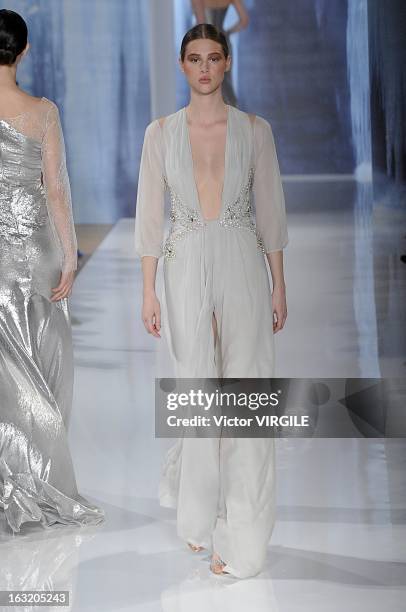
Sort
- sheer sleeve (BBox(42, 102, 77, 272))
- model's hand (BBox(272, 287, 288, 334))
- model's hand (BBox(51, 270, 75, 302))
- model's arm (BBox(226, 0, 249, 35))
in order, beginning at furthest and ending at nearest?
1. model's arm (BBox(226, 0, 249, 35))
2. model's hand (BBox(51, 270, 75, 302))
3. sheer sleeve (BBox(42, 102, 77, 272))
4. model's hand (BBox(272, 287, 288, 334))

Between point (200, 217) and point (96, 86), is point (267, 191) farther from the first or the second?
point (96, 86)

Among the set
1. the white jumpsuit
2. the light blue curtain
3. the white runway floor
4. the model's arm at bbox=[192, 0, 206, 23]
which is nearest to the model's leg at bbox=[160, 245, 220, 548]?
the white jumpsuit

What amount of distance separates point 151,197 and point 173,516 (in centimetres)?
96

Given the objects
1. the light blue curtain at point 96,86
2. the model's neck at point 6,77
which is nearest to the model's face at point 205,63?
the model's neck at point 6,77

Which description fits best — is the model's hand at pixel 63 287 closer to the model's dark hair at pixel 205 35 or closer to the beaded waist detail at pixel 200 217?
the beaded waist detail at pixel 200 217

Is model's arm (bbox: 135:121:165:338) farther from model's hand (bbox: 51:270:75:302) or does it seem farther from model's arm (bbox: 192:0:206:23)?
model's arm (bbox: 192:0:206:23)

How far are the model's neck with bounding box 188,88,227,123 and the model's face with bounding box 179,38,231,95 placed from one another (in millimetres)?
17

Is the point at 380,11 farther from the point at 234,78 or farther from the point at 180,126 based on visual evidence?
the point at 180,126

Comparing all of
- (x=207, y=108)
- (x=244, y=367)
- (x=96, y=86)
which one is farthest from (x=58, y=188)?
(x=96, y=86)

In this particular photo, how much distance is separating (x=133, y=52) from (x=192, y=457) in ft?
16.3

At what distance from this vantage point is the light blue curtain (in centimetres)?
791

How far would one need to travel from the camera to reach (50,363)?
4.00 m

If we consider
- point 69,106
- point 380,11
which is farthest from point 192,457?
point 69,106

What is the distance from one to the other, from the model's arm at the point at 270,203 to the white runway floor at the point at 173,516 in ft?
2.25
